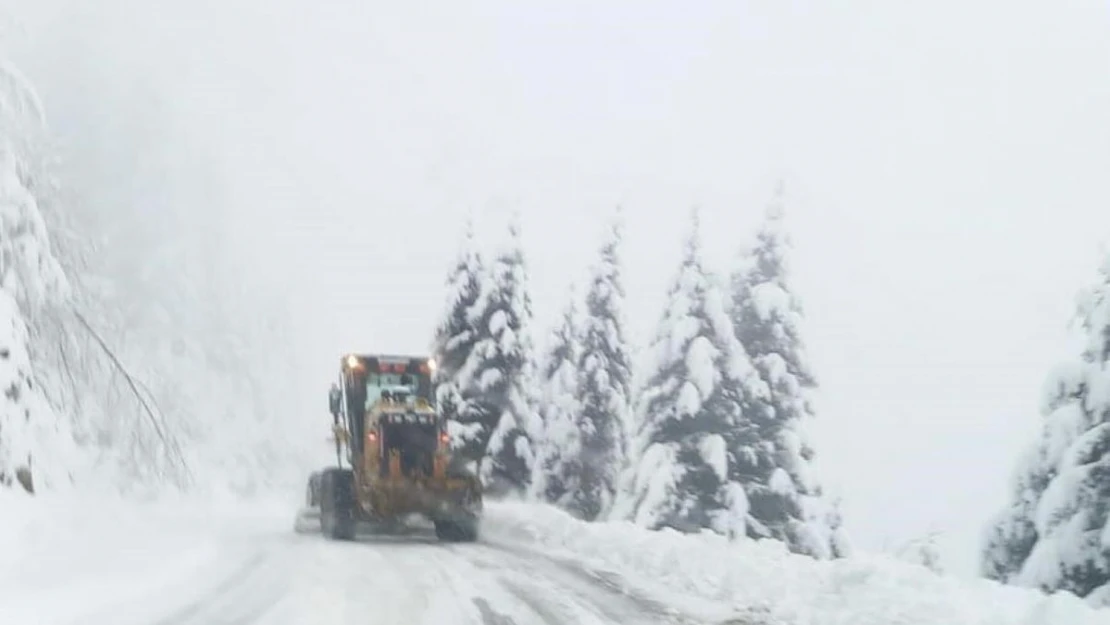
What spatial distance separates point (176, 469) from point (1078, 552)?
14.3 metres

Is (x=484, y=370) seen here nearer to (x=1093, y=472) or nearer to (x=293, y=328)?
(x=1093, y=472)

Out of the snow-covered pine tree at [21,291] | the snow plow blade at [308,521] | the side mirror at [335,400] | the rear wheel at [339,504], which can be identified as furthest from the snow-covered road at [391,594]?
the snow plow blade at [308,521]

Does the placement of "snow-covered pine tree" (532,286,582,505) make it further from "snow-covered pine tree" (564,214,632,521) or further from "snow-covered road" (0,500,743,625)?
"snow-covered road" (0,500,743,625)

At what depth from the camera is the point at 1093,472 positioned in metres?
13.4

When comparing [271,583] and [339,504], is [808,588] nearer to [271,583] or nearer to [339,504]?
[271,583]

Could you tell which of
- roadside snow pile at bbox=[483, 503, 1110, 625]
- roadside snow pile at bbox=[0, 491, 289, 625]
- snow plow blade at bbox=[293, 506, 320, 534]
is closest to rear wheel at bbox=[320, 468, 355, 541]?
roadside snow pile at bbox=[0, 491, 289, 625]

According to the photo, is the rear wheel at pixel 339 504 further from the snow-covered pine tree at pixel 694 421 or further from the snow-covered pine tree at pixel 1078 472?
the snow-covered pine tree at pixel 1078 472

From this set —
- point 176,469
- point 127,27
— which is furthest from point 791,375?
point 127,27

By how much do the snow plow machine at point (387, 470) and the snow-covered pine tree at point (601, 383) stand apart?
10.5 meters

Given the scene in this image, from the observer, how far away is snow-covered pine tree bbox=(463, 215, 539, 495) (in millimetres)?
32188

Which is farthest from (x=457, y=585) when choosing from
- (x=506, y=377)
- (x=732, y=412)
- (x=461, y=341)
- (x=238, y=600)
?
(x=461, y=341)

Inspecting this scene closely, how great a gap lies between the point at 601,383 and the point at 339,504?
1321 centimetres

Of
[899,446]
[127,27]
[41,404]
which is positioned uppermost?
[127,27]

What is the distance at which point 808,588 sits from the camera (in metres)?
11.5
